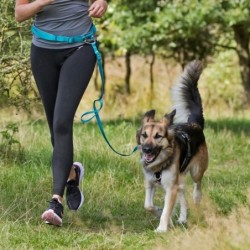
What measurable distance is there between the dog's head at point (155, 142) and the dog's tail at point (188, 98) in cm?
108

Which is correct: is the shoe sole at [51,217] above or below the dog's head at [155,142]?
below

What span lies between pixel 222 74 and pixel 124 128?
11580mm

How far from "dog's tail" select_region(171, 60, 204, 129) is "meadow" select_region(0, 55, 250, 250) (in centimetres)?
76

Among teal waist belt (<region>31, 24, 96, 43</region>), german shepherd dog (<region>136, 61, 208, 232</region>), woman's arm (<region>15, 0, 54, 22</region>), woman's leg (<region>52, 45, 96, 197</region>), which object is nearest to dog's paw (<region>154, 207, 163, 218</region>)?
german shepherd dog (<region>136, 61, 208, 232</region>)

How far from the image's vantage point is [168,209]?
21.7ft

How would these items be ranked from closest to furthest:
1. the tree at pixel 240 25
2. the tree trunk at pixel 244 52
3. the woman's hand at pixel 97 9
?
1. the woman's hand at pixel 97 9
2. the tree at pixel 240 25
3. the tree trunk at pixel 244 52

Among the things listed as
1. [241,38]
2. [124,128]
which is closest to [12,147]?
[124,128]

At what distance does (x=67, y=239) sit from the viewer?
603 centimetres

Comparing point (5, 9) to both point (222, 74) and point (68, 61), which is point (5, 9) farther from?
point (222, 74)

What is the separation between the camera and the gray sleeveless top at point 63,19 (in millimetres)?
6059

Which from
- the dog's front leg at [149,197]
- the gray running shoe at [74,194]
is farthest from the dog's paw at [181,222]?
the gray running shoe at [74,194]

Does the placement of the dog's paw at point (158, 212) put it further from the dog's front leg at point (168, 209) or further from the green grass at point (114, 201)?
the dog's front leg at point (168, 209)

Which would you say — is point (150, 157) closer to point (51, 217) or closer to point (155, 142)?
point (155, 142)

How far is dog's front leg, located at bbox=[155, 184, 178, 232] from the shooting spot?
21.3 ft
